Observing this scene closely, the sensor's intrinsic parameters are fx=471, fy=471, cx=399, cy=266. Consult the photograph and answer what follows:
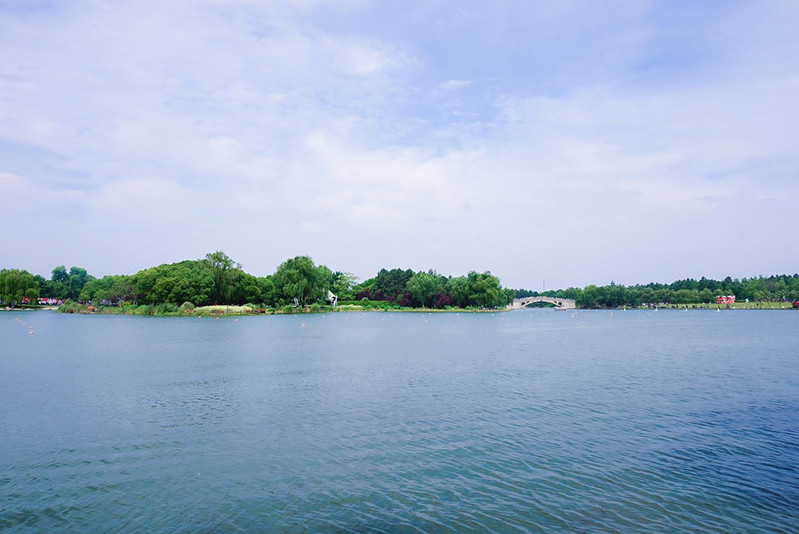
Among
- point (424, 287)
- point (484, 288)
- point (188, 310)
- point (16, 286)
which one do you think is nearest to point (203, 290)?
point (188, 310)

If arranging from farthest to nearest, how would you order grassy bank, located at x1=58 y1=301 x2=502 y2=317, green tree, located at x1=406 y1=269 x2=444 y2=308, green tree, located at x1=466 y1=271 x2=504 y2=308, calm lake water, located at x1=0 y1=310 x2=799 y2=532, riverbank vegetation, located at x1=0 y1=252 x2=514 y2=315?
green tree, located at x1=406 y1=269 x2=444 y2=308 < green tree, located at x1=466 y1=271 x2=504 y2=308 < riverbank vegetation, located at x1=0 y1=252 x2=514 y2=315 < grassy bank, located at x1=58 y1=301 x2=502 y2=317 < calm lake water, located at x1=0 y1=310 x2=799 y2=532

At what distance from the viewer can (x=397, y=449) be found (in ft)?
57.7

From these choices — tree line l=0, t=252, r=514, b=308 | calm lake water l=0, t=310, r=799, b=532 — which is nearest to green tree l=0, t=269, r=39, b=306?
tree line l=0, t=252, r=514, b=308

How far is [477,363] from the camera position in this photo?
1601 inches

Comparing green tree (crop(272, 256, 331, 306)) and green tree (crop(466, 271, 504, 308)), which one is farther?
green tree (crop(466, 271, 504, 308))

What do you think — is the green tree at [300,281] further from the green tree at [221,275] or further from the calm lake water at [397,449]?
the calm lake water at [397,449]

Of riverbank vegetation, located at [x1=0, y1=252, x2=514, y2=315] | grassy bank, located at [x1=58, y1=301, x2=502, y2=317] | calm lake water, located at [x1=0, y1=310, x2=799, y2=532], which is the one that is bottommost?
calm lake water, located at [x1=0, y1=310, x2=799, y2=532]

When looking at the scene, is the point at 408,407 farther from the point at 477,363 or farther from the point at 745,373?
the point at 745,373

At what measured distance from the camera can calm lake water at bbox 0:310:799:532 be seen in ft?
40.9

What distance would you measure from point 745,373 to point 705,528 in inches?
1178

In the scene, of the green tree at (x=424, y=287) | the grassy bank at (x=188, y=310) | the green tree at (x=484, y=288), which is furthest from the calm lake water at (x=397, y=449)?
the green tree at (x=424, y=287)

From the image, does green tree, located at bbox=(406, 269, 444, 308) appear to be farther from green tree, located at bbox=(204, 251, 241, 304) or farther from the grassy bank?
green tree, located at bbox=(204, 251, 241, 304)

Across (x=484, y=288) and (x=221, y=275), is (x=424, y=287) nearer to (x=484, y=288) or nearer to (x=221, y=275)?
(x=484, y=288)

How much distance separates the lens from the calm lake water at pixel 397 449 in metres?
12.5
